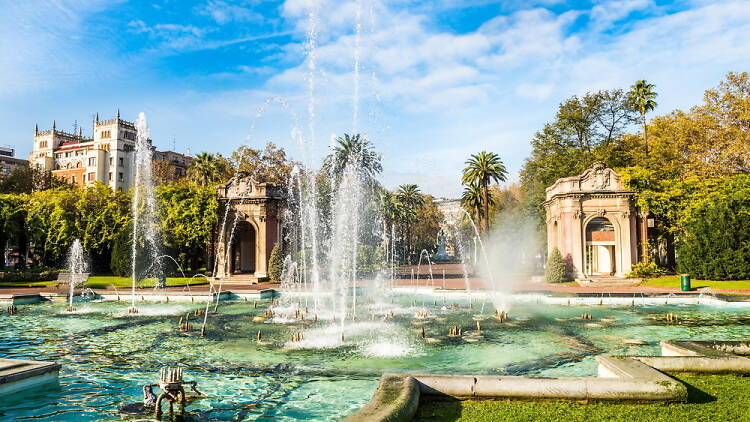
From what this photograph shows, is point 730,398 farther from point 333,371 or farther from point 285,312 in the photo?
point 285,312

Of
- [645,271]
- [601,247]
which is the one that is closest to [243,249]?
[601,247]

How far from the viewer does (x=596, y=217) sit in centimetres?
3753

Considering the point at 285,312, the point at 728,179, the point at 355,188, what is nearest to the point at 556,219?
the point at 728,179

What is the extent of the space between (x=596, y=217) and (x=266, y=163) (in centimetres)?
3211

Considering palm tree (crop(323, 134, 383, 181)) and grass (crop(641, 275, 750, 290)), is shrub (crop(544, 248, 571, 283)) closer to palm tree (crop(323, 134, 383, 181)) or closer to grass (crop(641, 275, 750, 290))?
grass (crop(641, 275, 750, 290))

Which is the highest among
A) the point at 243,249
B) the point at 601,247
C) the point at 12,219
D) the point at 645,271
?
the point at 12,219

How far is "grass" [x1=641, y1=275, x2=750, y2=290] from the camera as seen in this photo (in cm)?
2838

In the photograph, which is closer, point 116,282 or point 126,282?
point 116,282

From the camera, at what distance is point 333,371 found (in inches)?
411

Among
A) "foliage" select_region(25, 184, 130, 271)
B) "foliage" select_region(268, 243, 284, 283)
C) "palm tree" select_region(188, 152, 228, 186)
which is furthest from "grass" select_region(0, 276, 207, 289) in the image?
"palm tree" select_region(188, 152, 228, 186)

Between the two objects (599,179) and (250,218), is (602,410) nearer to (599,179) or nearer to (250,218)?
(599,179)

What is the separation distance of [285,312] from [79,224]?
29.0 meters

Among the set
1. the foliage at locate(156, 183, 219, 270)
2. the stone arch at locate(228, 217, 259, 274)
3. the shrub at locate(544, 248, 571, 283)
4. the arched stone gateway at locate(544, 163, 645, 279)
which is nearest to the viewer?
the shrub at locate(544, 248, 571, 283)

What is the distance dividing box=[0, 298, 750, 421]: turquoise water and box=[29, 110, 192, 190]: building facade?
76.0 m
